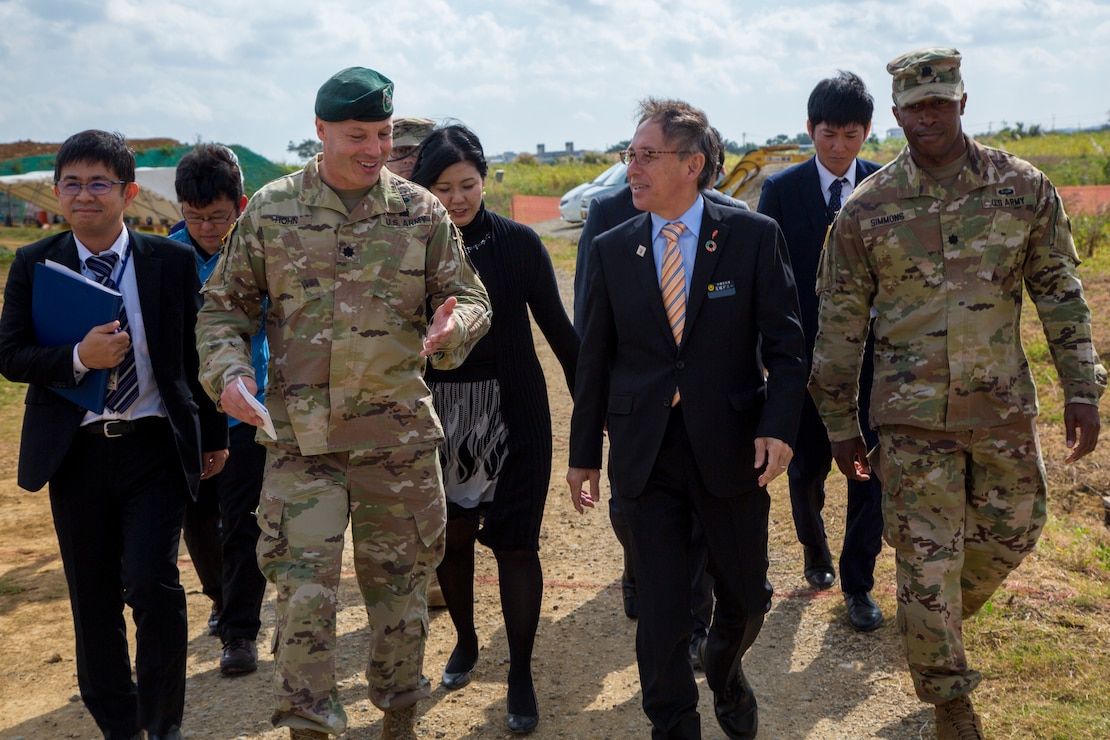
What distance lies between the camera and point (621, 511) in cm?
496

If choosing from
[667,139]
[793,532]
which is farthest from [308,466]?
[793,532]

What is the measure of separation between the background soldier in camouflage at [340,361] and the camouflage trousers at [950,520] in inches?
66.8

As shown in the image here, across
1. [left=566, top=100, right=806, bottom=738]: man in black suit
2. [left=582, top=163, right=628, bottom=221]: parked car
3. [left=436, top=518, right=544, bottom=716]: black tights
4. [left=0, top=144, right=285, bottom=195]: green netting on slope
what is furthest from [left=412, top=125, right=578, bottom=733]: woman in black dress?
[left=0, top=144, right=285, bottom=195]: green netting on slope

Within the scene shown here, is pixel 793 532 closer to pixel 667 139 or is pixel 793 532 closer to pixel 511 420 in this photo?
pixel 511 420

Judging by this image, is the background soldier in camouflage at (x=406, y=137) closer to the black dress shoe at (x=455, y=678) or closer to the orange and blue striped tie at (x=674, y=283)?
the orange and blue striped tie at (x=674, y=283)

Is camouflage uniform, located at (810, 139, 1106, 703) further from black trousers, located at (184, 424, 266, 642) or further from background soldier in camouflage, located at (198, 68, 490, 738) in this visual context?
black trousers, located at (184, 424, 266, 642)

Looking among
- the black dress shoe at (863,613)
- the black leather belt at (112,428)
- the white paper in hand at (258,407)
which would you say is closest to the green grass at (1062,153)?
the black dress shoe at (863,613)

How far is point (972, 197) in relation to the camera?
160 inches

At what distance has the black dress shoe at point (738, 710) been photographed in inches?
173

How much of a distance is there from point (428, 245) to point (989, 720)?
285 cm

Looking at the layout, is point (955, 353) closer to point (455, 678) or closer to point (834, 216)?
point (834, 216)

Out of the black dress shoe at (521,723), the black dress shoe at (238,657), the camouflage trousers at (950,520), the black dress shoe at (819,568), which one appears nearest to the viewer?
the camouflage trousers at (950,520)

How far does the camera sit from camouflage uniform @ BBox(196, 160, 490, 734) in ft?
12.3

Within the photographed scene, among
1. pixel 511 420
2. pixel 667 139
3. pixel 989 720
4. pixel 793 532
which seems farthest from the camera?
pixel 793 532
